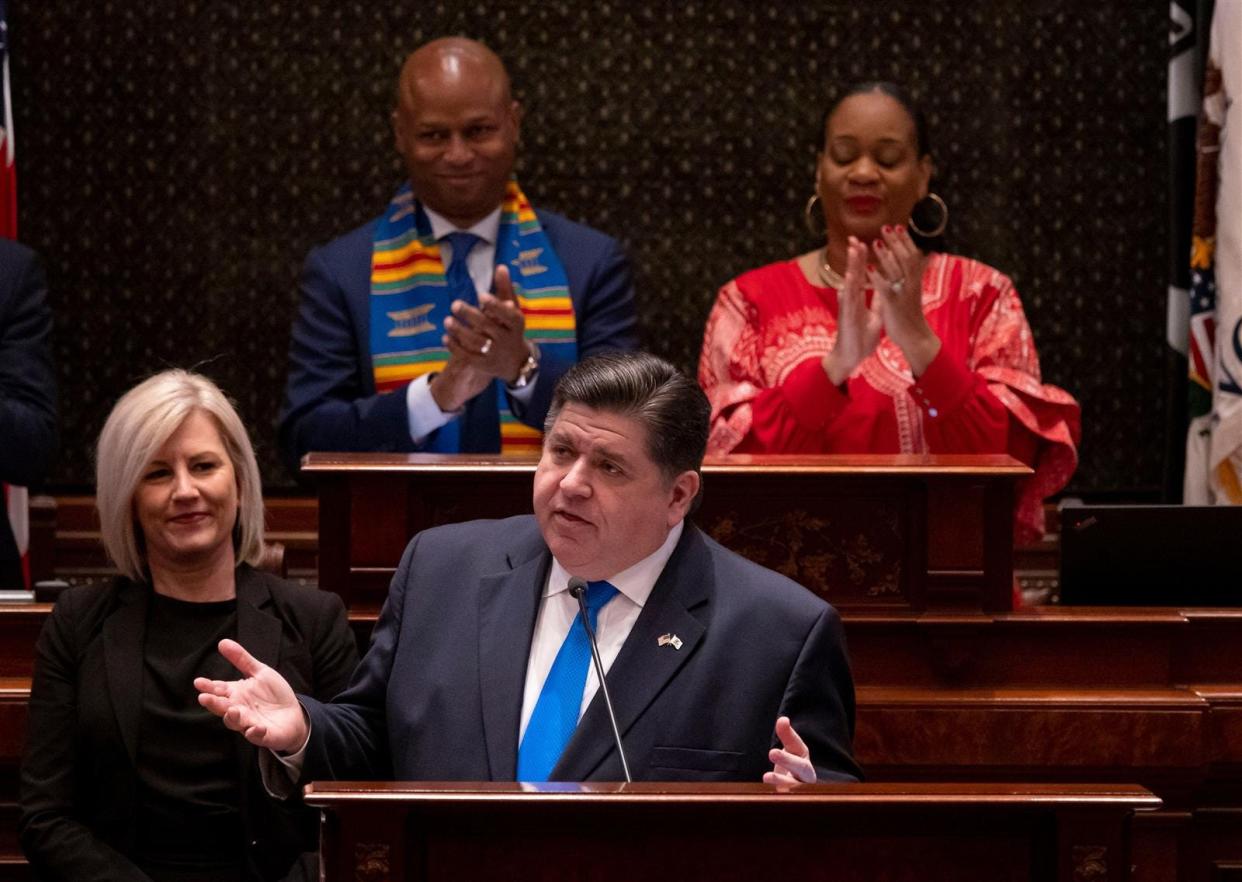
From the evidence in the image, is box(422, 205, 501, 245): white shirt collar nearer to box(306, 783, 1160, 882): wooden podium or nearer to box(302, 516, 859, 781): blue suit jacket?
box(302, 516, 859, 781): blue suit jacket

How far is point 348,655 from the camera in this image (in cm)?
301

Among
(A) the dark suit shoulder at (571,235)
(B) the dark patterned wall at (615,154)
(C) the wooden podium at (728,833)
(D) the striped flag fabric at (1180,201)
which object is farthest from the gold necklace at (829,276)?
(C) the wooden podium at (728,833)

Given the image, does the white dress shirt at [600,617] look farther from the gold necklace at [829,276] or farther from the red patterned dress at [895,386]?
the gold necklace at [829,276]

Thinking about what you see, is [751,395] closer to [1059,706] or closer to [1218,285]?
[1059,706]

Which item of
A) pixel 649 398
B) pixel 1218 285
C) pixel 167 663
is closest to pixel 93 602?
pixel 167 663

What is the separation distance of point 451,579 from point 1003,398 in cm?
143

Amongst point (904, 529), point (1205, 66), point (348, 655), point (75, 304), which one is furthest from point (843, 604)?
point (75, 304)

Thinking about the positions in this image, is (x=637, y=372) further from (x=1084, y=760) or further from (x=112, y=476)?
(x=1084, y=760)

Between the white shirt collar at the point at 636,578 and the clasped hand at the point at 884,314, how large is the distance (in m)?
1.08

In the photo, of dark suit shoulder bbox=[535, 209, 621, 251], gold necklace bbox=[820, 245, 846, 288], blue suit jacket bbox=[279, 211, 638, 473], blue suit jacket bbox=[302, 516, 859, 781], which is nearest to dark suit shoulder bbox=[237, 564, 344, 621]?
blue suit jacket bbox=[302, 516, 859, 781]

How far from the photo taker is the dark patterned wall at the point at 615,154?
15.9 ft

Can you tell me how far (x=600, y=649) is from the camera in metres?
2.43

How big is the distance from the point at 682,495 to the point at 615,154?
2486 mm

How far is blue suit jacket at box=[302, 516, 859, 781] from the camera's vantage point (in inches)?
92.6
